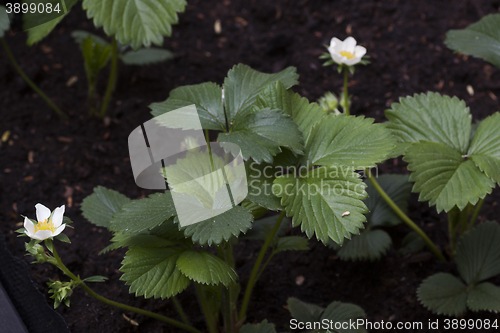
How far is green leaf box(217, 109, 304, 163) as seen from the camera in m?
0.97

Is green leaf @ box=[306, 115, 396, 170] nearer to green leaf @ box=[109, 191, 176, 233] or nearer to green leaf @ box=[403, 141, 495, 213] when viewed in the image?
green leaf @ box=[403, 141, 495, 213]

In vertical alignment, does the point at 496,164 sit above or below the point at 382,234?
above

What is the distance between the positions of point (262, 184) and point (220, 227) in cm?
17

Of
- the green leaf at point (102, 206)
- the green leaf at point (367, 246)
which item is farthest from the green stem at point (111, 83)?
the green leaf at point (367, 246)

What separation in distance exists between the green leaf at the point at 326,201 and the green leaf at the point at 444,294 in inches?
22.5

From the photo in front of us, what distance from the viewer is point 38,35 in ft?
5.05

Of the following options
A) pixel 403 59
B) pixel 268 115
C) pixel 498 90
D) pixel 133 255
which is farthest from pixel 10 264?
pixel 498 90

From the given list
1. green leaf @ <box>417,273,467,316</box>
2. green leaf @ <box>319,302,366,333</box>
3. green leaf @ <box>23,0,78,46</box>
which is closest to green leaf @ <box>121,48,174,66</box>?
green leaf @ <box>23,0,78,46</box>

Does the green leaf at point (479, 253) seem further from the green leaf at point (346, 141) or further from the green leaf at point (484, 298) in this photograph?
the green leaf at point (346, 141)

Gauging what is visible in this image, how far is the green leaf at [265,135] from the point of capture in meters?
0.97

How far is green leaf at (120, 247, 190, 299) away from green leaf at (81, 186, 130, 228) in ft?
0.92

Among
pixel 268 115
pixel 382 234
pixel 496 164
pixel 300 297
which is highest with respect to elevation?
pixel 268 115

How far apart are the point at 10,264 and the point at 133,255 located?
428 millimetres

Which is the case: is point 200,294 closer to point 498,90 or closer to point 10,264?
point 10,264
